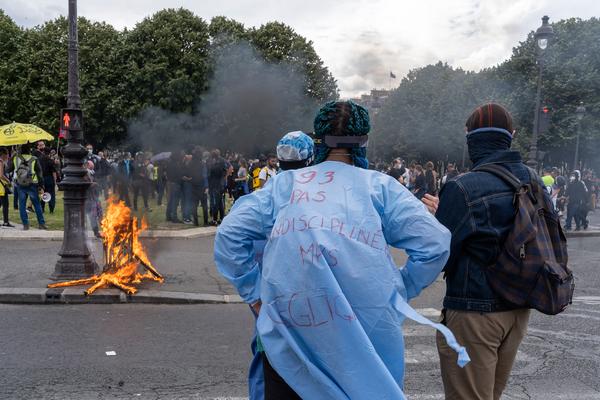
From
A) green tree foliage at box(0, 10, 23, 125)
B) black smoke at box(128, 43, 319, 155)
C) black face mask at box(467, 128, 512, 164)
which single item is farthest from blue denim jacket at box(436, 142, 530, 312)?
green tree foliage at box(0, 10, 23, 125)

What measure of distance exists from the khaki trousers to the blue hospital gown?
2.04 feet

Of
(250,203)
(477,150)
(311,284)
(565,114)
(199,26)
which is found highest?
(199,26)

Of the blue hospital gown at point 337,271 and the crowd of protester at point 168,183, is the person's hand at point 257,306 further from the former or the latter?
the crowd of protester at point 168,183

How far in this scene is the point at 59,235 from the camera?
11.8m

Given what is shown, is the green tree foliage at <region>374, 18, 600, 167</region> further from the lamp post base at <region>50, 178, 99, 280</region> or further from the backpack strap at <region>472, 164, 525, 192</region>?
the backpack strap at <region>472, 164, 525, 192</region>

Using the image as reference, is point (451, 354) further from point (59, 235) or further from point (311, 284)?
point (59, 235)

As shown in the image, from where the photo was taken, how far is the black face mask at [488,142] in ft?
9.21

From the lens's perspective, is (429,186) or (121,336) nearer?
(121,336)

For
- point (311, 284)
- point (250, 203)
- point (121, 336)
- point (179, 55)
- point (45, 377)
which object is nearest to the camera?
point (311, 284)

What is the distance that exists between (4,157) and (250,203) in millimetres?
13064

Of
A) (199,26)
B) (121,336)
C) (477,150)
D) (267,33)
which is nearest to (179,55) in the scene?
(199,26)

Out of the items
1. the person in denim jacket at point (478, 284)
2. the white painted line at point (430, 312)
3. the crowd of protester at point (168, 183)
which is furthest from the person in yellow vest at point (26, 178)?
the person in denim jacket at point (478, 284)

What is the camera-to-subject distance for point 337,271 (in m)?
1.98

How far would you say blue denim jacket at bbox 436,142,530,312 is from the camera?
104 inches
